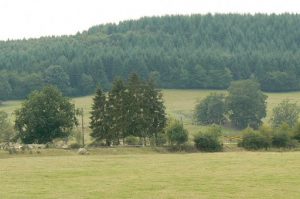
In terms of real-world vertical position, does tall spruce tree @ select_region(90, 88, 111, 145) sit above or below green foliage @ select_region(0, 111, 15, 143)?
above

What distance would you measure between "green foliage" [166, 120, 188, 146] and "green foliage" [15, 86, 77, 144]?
18.3m

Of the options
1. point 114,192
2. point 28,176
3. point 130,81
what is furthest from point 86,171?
point 130,81

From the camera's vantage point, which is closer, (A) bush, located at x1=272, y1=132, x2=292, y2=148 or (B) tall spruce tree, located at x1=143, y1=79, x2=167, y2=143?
(A) bush, located at x1=272, y1=132, x2=292, y2=148

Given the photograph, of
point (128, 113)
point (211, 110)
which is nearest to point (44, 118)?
point (128, 113)

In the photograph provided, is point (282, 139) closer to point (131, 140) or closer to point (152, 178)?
point (131, 140)

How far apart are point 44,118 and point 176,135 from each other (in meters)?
23.4

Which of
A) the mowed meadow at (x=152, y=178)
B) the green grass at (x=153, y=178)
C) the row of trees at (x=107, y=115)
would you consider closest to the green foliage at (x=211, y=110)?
the row of trees at (x=107, y=115)

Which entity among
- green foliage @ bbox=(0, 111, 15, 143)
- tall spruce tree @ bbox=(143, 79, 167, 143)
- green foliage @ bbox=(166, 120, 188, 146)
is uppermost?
tall spruce tree @ bbox=(143, 79, 167, 143)

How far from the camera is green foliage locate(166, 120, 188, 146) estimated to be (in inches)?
3813

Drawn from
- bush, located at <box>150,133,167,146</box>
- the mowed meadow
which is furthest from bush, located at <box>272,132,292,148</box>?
the mowed meadow

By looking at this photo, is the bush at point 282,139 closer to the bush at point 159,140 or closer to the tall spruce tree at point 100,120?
the bush at point 159,140

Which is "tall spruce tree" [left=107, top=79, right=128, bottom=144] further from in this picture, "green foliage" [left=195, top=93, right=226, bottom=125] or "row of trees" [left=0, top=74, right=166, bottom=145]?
"green foliage" [left=195, top=93, right=226, bottom=125]

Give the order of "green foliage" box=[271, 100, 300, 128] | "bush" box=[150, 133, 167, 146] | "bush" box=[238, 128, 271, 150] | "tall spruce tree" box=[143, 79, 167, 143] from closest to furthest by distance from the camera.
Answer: "bush" box=[238, 128, 271, 150], "bush" box=[150, 133, 167, 146], "tall spruce tree" box=[143, 79, 167, 143], "green foliage" box=[271, 100, 300, 128]

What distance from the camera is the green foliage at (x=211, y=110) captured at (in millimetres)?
171750
